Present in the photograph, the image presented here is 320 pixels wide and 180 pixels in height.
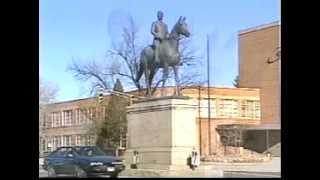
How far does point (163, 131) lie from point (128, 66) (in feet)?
1.39

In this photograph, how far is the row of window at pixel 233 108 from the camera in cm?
263

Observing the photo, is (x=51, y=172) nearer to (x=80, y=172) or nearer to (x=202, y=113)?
(x=80, y=172)

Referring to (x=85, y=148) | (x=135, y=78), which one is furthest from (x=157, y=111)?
(x=85, y=148)

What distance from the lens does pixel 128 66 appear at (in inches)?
109

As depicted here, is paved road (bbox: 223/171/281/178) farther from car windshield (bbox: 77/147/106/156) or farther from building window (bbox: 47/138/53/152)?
building window (bbox: 47/138/53/152)

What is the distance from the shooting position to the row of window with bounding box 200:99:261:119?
8.64ft

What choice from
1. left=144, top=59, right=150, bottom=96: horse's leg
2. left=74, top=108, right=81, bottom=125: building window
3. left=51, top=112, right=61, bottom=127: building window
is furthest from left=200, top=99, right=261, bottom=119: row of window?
left=51, top=112, right=61, bottom=127: building window

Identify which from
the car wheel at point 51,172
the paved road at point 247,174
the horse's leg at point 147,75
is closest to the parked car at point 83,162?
the car wheel at point 51,172

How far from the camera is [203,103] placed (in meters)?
2.72

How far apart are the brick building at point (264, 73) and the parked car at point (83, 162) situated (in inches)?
29.2

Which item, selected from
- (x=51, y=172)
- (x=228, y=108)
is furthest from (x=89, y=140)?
(x=228, y=108)
